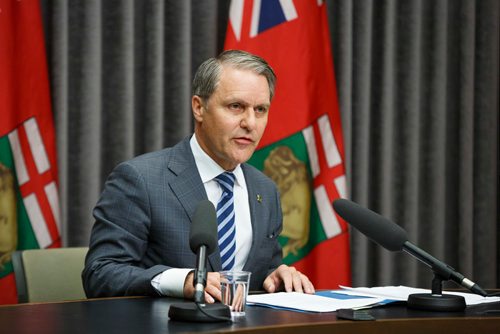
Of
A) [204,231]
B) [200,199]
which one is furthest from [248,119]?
[204,231]

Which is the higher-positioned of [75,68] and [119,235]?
[75,68]

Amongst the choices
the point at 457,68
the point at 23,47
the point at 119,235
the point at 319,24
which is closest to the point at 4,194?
the point at 23,47

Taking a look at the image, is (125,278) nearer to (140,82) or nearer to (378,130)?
(140,82)

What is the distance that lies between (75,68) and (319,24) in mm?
1284

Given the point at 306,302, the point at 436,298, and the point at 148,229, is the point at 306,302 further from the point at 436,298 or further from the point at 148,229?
the point at 148,229

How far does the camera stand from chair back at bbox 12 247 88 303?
2.81 m

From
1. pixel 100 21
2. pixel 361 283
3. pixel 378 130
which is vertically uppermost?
pixel 100 21

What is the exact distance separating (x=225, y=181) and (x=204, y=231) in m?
1.02

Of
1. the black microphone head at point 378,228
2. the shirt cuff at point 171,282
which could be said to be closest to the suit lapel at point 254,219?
the shirt cuff at point 171,282

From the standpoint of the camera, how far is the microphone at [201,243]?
173 cm

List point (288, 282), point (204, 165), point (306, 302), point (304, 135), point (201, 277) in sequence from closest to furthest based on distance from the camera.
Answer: point (201, 277)
point (306, 302)
point (288, 282)
point (204, 165)
point (304, 135)

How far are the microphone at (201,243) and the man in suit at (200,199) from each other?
0.52m

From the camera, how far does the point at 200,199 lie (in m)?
2.64

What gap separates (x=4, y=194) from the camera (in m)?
3.47
